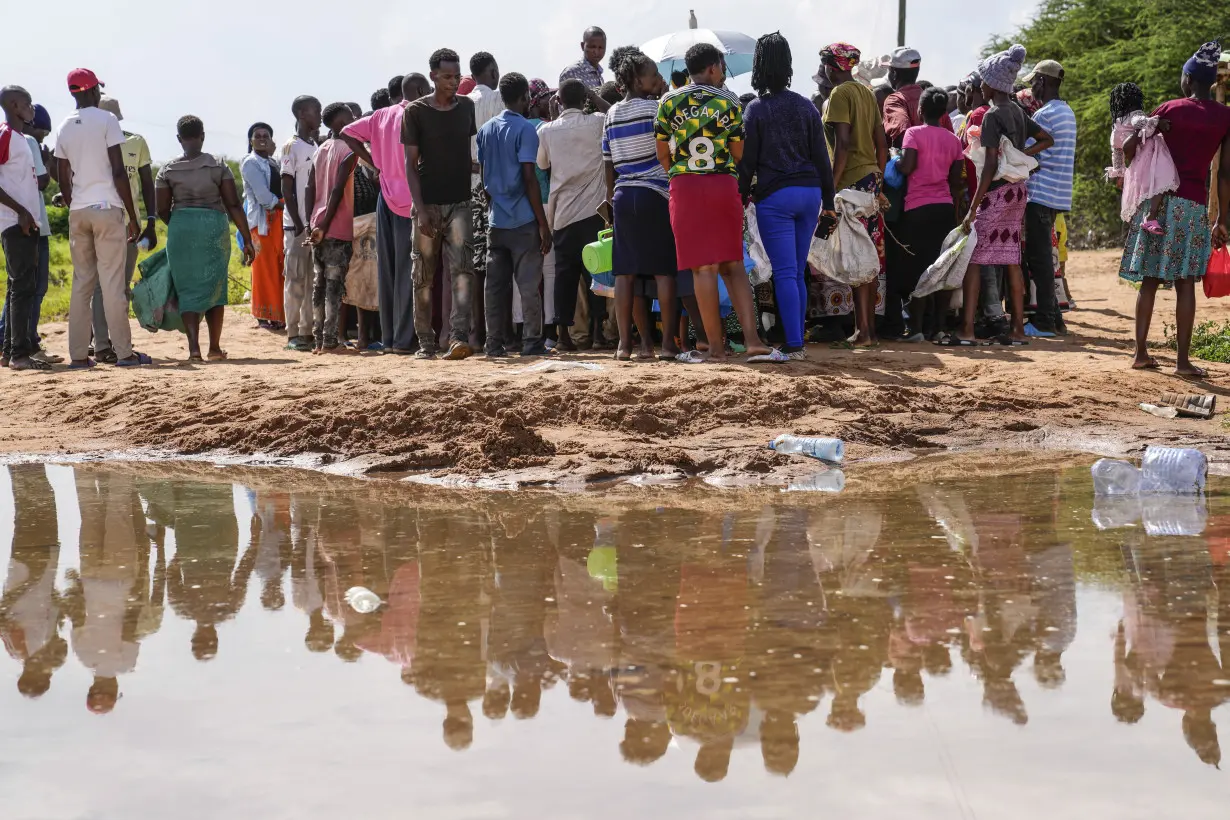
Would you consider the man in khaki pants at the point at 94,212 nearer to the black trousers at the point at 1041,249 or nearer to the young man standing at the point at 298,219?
the young man standing at the point at 298,219

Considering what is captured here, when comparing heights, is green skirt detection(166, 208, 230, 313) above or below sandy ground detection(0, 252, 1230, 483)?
above

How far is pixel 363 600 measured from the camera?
12.4 ft

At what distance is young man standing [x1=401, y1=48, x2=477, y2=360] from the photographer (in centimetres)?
853

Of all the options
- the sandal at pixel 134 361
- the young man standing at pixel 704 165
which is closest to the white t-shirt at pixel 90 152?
the sandal at pixel 134 361

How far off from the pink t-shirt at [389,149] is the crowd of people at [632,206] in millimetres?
18

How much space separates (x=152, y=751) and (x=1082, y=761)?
1.73 meters

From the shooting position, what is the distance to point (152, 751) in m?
2.67

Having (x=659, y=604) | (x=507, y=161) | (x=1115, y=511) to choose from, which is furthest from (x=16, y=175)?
(x=1115, y=511)

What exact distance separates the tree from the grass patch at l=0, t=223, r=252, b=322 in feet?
45.0

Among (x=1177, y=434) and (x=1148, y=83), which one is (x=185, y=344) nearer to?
(x=1177, y=434)

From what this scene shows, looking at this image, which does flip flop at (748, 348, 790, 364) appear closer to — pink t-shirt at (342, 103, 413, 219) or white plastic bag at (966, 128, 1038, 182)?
white plastic bag at (966, 128, 1038, 182)

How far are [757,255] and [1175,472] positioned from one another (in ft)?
10.8

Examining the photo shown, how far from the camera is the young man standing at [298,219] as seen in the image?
10.4 metres

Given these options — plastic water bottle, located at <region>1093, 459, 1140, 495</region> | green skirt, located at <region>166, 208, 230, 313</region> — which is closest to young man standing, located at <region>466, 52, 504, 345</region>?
green skirt, located at <region>166, 208, 230, 313</region>
